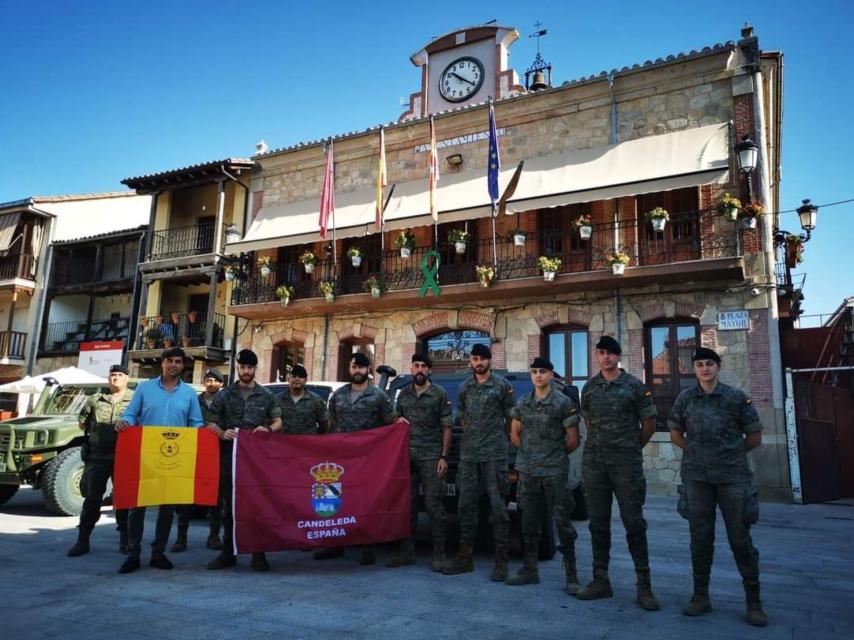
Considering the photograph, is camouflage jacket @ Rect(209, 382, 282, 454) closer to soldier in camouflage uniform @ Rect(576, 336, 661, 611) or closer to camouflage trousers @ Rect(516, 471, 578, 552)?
camouflage trousers @ Rect(516, 471, 578, 552)

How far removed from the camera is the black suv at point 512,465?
20.4 ft

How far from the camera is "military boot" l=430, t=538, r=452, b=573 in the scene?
5648 mm

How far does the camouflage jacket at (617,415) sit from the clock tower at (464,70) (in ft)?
49.3

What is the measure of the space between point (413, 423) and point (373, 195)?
12.6 m

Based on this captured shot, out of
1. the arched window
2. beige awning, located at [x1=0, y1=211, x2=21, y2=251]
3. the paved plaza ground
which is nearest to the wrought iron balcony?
the arched window

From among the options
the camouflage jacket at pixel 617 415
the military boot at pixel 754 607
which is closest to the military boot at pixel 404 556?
the camouflage jacket at pixel 617 415

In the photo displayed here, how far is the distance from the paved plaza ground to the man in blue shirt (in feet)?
1.33

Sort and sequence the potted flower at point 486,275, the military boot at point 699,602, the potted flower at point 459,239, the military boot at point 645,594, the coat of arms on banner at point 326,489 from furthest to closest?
the potted flower at point 459,239, the potted flower at point 486,275, the coat of arms on banner at point 326,489, the military boot at point 645,594, the military boot at point 699,602

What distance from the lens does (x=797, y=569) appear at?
20.4ft

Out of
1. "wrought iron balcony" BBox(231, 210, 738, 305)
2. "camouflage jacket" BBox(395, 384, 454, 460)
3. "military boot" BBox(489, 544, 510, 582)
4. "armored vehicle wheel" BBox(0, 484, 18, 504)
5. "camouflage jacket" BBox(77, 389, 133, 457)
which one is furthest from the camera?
"wrought iron balcony" BBox(231, 210, 738, 305)

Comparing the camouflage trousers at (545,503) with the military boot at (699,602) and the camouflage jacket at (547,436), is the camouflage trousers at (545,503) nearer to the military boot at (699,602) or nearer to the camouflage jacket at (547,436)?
the camouflage jacket at (547,436)

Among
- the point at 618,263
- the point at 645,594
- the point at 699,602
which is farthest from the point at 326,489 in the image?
the point at 618,263

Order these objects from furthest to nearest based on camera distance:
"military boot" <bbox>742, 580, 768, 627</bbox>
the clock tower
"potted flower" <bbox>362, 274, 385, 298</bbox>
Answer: the clock tower → "potted flower" <bbox>362, 274, 385, 298</bbox> → "military boot" <bbox>742, 580, 768, 627</bbox>

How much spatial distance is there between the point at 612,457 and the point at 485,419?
50.0 inches
